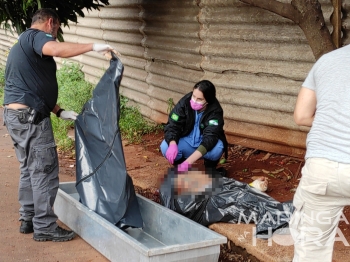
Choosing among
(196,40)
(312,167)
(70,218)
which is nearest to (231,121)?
(196,40)

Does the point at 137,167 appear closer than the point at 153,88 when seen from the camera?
Yes

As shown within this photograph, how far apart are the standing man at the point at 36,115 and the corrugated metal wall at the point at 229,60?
103 inches

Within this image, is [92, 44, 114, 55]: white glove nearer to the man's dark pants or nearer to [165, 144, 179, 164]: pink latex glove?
the man's dark pants

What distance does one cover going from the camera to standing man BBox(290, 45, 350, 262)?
312cm

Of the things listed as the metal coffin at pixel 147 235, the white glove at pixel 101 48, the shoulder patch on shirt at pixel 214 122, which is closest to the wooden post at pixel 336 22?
the shoulder patch on shirt at pixel 214 122

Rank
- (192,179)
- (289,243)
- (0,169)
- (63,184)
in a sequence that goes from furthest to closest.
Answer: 1. (0,169)
2. (63,184)
3. (192,179)
4. (289,243)

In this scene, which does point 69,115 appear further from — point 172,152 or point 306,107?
point 306,107

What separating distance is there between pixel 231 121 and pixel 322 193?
4.36 metres

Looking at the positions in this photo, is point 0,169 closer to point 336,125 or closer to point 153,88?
point 153,88

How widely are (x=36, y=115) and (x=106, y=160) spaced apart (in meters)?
0.70

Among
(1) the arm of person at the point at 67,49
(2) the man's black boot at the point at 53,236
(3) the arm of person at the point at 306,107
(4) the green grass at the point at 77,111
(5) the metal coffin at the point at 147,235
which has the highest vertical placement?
(1) the arm of person at the point at 67,49

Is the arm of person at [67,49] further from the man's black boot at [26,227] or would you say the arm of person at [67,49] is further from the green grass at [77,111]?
the green grass at [77,111]

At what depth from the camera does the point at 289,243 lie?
4586 millimetres

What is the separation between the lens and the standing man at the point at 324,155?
3119mm
